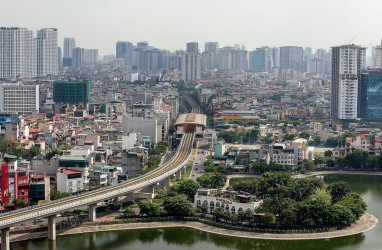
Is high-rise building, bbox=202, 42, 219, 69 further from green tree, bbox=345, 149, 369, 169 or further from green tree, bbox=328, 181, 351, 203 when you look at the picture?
green tree, bbox=328, 181, 351, 203

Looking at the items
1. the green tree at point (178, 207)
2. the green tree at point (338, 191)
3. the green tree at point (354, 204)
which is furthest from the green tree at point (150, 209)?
the green tree at point (338, 191)

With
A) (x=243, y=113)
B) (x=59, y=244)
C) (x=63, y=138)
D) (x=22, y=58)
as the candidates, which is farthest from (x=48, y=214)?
(x=22, y=58)

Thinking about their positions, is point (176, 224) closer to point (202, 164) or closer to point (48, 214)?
point (48, 214)

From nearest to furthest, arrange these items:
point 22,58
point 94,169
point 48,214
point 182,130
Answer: point 48,214 < point 94,169 < point 182,130 < point 22,58

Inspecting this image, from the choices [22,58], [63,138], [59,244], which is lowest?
[59,244]

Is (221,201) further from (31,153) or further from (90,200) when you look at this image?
(31,153)

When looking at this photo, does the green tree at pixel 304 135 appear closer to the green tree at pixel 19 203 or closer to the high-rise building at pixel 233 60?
the green tree at pixel 19 203
